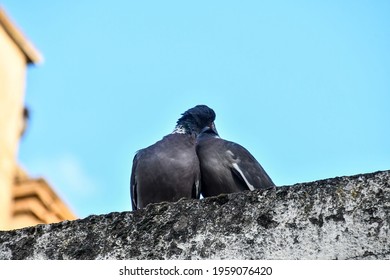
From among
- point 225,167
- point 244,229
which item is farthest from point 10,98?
point 244,229

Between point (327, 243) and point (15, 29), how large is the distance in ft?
62.9

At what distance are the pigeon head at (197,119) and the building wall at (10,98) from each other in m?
13.8

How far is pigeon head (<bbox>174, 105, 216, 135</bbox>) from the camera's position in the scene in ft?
27.4

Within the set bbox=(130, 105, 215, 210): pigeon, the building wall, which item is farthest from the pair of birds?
the building wall

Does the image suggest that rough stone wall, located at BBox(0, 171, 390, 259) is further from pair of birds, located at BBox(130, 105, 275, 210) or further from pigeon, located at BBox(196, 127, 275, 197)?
pigeon, located at BBox(196, 127, 275, 197)

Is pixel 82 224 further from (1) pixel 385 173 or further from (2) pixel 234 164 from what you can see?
(2) pixel 234 164

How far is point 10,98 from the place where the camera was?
2336 centimetres

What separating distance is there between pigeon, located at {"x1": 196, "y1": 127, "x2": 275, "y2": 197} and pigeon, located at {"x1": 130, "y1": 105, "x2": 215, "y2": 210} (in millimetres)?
88

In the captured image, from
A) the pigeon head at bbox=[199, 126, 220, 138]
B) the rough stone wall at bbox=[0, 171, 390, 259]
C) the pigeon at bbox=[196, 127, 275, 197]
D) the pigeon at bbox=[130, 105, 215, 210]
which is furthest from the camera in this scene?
the pigeon head at bbox=[199, 126, 220, 138]

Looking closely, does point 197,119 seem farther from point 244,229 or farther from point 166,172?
point 244,229

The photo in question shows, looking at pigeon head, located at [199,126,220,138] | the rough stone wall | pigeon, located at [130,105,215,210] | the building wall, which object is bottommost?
the rough stone wall

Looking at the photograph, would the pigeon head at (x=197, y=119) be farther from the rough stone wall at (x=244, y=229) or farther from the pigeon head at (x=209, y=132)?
the rough stone wall at (x=244, y=229)
